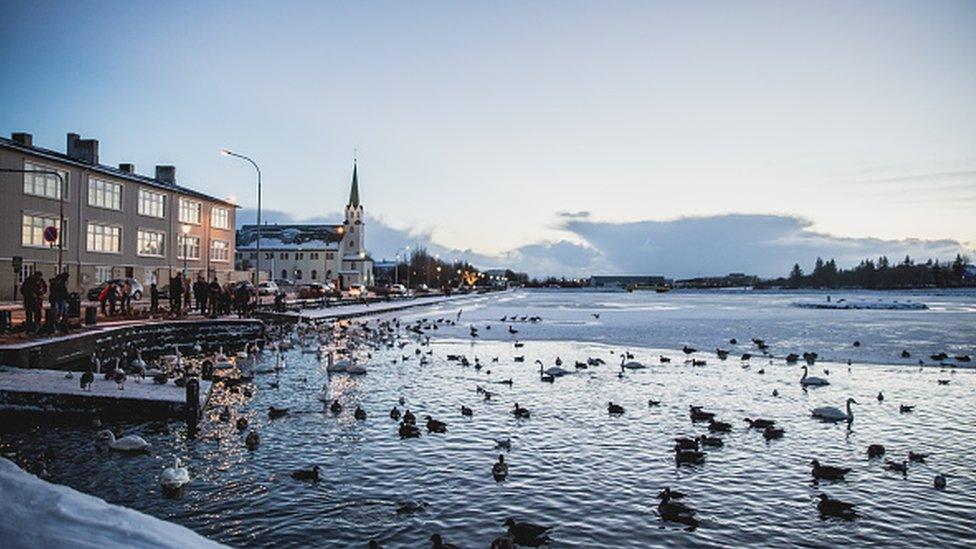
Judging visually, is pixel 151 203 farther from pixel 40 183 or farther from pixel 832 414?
pixel 832 414

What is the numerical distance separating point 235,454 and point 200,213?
6031cm

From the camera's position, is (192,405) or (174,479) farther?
(192,405)

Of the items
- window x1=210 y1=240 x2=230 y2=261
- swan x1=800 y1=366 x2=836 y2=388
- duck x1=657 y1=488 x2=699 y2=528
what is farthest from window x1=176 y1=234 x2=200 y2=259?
duck x1=657 y1=488 x2=699 y2=528

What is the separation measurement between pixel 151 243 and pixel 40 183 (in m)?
14.2

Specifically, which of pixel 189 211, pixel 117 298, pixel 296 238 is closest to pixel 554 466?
pixel 117 298

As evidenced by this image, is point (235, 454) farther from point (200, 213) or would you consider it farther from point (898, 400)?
point (200, 213)

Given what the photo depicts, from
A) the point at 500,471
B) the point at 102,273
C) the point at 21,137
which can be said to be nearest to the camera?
the point at 500,471

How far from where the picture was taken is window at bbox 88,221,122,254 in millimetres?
51844

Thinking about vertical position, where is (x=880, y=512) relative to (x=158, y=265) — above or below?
below

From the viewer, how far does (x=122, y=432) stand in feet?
49.9

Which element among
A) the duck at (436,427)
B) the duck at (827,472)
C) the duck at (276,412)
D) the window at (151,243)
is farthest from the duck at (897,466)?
the window at (151,243)

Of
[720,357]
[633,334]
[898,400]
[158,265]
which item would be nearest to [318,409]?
[898,400]

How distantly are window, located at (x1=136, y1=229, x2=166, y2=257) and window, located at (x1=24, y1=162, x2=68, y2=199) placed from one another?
10.5 m

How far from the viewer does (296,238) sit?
14138 centimetres
